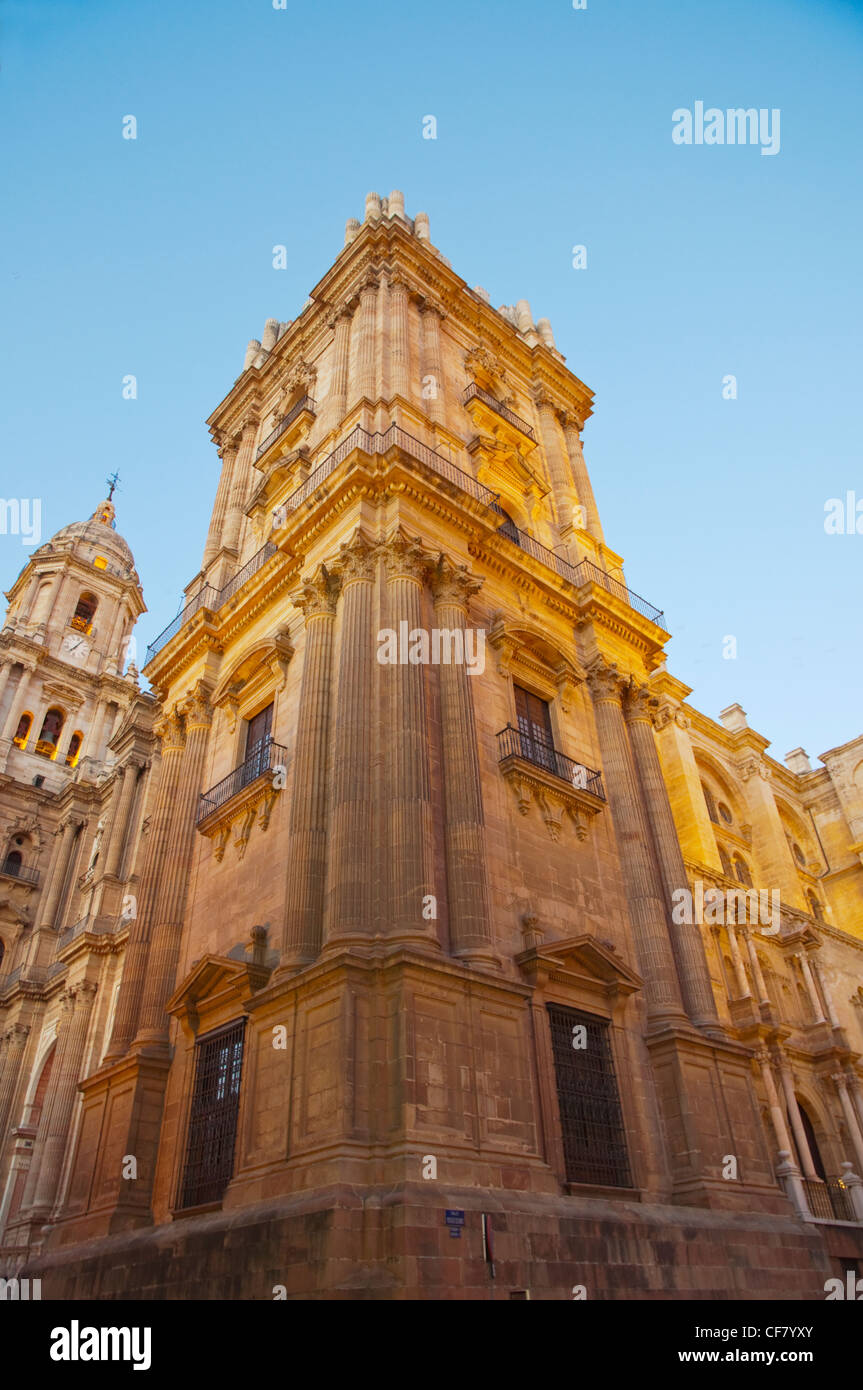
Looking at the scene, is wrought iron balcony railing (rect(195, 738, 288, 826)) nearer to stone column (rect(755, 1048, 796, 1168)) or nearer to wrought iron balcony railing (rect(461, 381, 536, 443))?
wrought iron balcony railing (rect(461, 381, 536, 443))

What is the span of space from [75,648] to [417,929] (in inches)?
1924

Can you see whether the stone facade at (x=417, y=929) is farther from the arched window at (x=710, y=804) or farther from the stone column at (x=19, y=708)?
the stone column at (x=19, y=708)

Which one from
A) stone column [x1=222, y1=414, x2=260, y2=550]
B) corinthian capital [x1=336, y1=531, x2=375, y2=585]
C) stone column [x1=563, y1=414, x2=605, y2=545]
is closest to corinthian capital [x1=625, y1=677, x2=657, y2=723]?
stone column [x1=563, y1=414, x2=605, y2=545]

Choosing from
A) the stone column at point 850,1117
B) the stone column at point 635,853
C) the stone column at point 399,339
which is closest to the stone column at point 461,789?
the stone column at point 635,853

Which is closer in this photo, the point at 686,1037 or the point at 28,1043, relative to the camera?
the point at 686,1037

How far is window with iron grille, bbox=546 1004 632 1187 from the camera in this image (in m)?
15.7

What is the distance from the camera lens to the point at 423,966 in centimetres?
1351

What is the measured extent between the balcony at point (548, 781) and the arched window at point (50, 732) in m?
39.5

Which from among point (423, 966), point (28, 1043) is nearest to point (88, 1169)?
point (423, 966)

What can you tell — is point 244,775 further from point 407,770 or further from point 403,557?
point 403,557

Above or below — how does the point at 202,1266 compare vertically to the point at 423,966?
below

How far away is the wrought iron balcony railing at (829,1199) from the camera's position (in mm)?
26719

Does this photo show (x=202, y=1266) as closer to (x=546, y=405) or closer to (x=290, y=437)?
(x=290, y=437)

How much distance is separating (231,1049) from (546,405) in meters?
23.0
